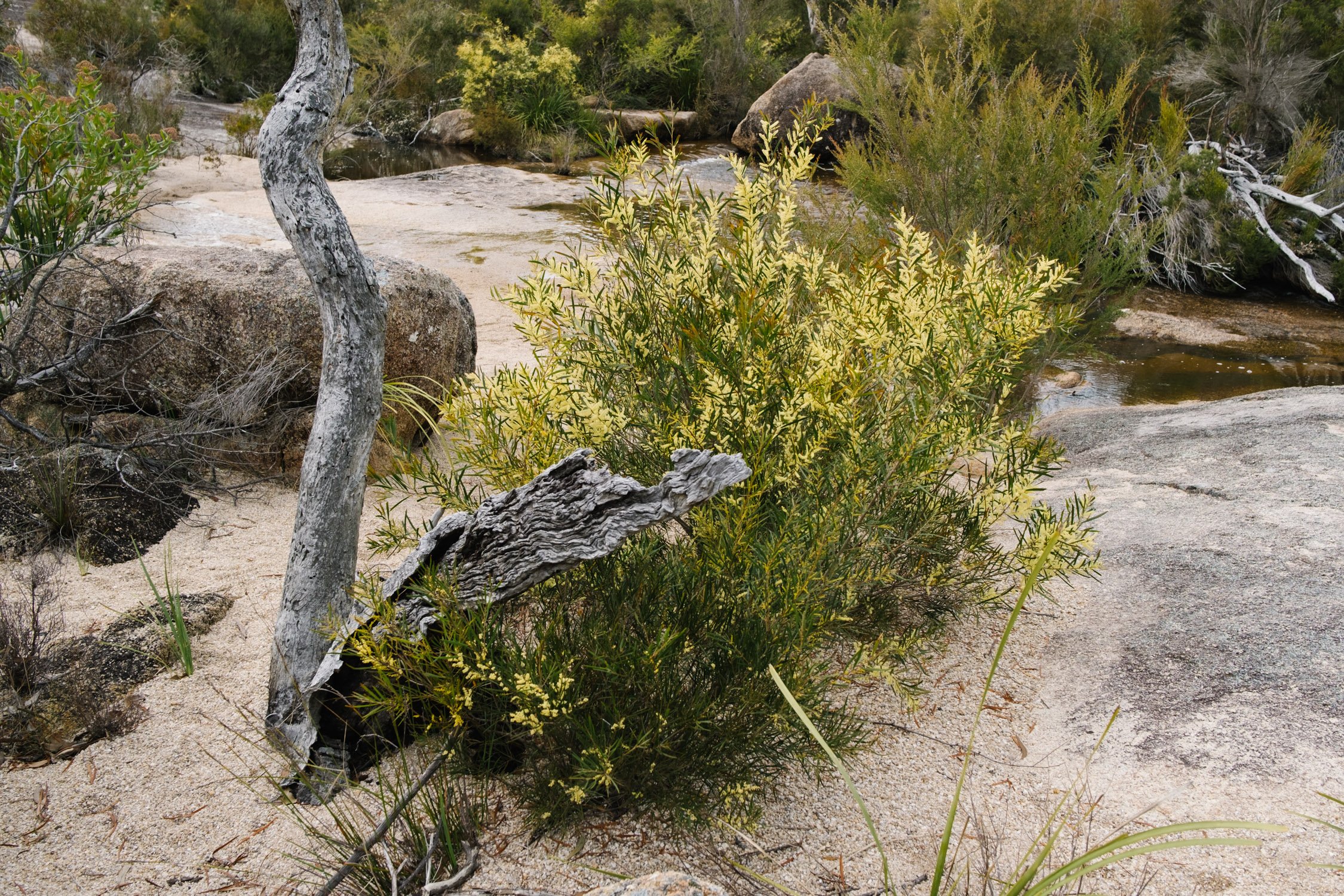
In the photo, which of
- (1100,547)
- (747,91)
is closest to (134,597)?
(1100,547)

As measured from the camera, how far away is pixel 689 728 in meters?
2.11

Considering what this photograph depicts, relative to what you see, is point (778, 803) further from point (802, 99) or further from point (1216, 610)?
point (802, 99)

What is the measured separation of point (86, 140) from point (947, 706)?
17.2 feet

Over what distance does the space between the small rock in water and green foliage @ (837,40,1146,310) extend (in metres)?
1.07

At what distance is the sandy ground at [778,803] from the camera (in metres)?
2.05

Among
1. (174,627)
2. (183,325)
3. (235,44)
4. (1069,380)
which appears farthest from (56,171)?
(235,44)

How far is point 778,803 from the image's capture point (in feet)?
7.45

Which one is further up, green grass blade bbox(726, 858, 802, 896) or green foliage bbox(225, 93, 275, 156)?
green foliage bbox(225, 93, 275, 156)

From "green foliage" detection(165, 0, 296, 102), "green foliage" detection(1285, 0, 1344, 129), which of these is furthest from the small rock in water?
"green foliage" detection(165, 0, 296, 102)

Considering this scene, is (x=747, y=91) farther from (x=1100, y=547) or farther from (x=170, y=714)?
(x=170, y=714)

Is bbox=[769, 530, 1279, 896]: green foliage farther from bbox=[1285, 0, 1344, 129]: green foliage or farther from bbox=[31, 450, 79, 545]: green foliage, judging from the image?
bbox=[1285, 0, 1344, 129]: green foliage

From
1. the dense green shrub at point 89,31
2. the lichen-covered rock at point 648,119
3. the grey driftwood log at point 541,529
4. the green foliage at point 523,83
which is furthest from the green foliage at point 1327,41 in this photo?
the dense green shrub at point 89,31

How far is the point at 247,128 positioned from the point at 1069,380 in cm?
1147

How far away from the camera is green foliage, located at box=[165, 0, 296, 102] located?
18125mm
